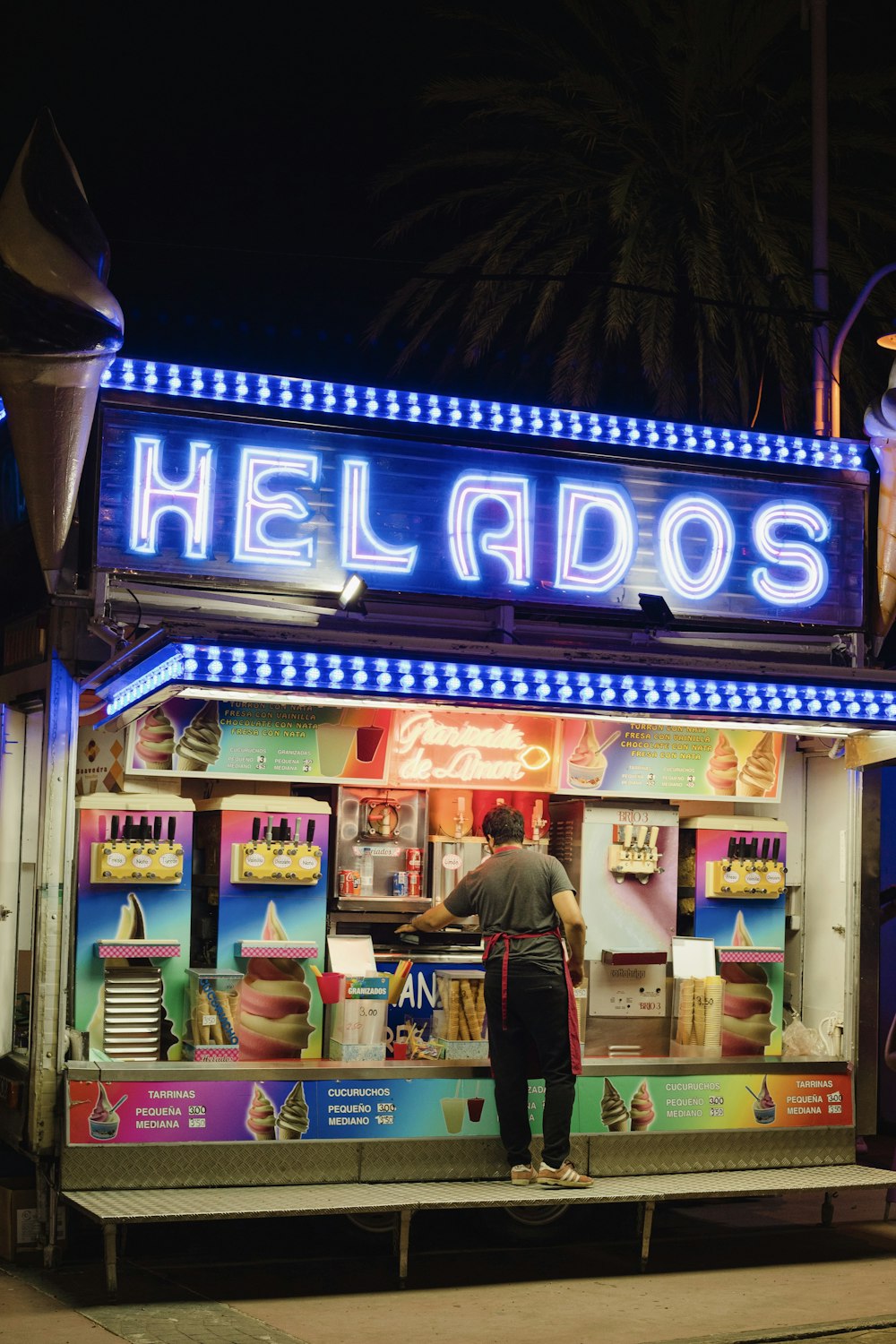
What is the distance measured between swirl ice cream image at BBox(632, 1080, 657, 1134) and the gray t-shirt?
3.80ft

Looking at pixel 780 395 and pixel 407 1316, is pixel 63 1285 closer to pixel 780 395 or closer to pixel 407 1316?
pixel 407 1316

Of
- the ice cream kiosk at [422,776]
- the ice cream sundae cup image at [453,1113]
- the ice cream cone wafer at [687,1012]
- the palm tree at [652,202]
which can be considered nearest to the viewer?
the ice cream kiosk at [422,776]

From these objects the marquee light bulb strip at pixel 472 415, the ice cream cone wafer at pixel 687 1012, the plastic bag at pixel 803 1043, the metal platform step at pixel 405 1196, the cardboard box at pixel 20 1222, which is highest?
the marquee light bulb strip at pixel 472 415

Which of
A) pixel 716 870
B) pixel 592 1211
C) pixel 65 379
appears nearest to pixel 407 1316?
pixel 592 1211

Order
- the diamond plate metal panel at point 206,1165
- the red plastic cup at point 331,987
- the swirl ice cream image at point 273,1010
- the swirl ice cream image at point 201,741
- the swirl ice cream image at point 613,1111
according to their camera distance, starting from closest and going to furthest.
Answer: the diamond plate metal panel at point 206,1165, the swirl ice cream image at point 613,1111, the red plastic cup at point 331,987, the swirl ice cream image at point 273,1010, the swirl ice cream image at point 201,741

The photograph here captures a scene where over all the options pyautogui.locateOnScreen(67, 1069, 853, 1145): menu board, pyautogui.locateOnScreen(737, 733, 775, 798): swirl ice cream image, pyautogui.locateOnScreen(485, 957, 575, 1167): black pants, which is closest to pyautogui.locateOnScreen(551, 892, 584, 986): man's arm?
pyautogui.locateOnScreen(485, 957, 575, 1167): black pants

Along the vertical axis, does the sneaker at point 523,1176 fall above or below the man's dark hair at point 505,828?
below

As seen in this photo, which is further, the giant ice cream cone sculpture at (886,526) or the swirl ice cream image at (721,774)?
the swirl ice cream image at (721,774)

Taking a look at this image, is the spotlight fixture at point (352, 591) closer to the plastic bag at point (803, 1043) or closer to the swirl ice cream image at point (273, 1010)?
the swirl ice cream image at point (273, 1010)

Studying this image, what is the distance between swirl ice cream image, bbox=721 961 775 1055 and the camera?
11.0 metres

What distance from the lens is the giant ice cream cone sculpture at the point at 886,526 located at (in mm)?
10992

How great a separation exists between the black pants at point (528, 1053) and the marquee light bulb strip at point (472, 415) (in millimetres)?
3372

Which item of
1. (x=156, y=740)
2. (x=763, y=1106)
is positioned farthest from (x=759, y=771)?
(x=156, y=740)

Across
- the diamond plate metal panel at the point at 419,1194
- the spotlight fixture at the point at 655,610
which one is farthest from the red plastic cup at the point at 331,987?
the spotlight fixture at the point at 655,610
